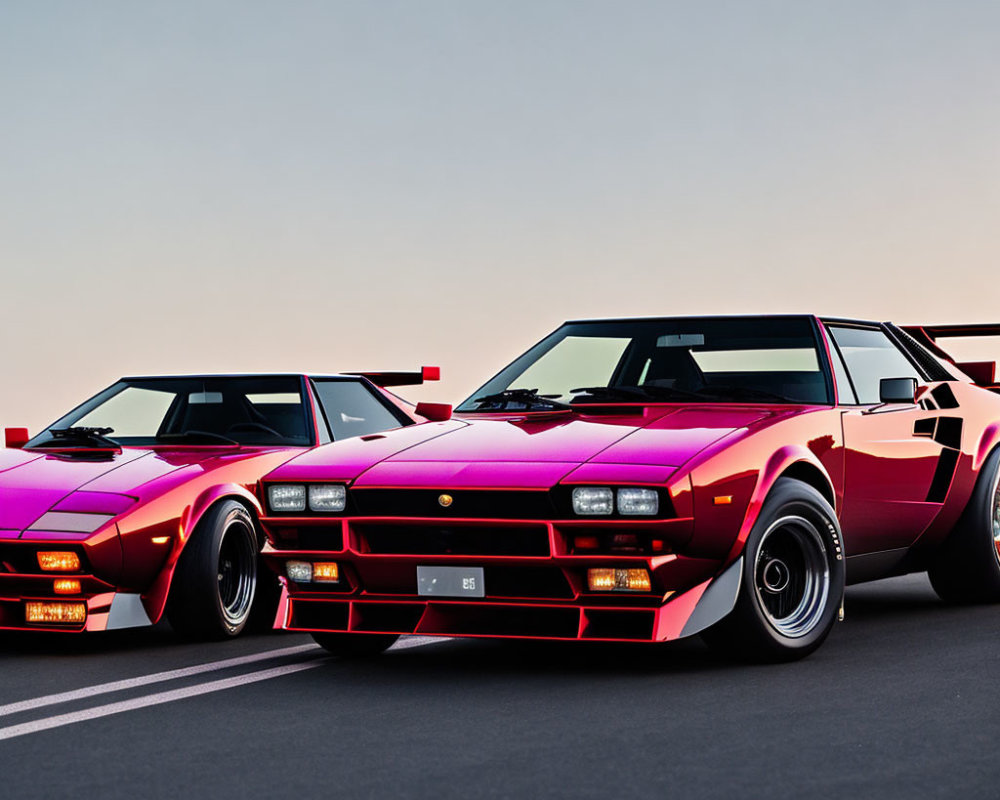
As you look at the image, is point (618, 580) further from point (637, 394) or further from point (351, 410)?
point (351, 410)

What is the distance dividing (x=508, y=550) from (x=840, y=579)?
148 cm

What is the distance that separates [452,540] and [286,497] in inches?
30.4

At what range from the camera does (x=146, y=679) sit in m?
6.18

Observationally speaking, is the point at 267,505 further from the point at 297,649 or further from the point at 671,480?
the point at 671,480

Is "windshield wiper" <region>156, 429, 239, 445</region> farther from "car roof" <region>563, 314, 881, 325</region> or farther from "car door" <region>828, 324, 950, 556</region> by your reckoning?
"car door" <region>828, 324, 950, 556</region>

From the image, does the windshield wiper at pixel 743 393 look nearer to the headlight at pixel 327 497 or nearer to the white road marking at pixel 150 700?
the headlight at pixel 327 497

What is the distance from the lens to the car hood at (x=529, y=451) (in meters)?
5.84

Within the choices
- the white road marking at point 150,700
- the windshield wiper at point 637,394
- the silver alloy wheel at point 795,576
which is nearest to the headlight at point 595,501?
the silver alloy wheel at point 795,576

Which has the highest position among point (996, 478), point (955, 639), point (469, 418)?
point (469, 418)

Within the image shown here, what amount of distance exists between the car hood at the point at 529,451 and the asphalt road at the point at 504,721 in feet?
2.57

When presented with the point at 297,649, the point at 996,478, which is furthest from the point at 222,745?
the point at 996,478

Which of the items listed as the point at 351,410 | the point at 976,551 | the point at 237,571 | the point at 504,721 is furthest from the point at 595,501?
the point at 351,410

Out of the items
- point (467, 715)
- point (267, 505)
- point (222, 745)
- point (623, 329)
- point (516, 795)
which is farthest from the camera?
point (623, 329)

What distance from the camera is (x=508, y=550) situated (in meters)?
5.83
